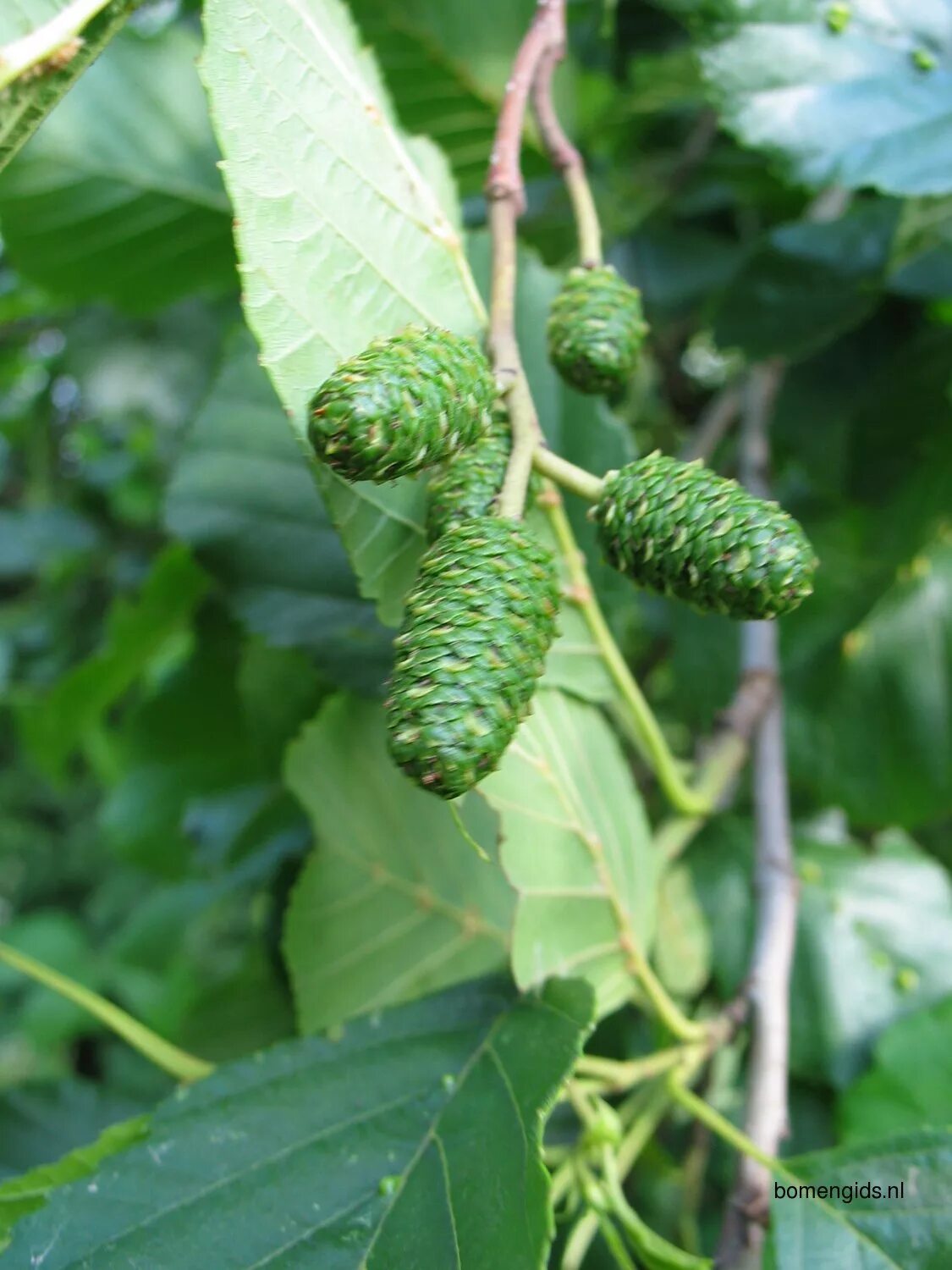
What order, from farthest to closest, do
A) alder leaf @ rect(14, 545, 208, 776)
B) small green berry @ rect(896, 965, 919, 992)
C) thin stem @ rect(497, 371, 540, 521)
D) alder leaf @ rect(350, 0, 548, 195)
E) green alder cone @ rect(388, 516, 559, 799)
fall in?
alder leaf @ rect(14, 545, 208, 776), alder leaf @ rect(350, 0, 548, 195), small green berry @ rect(896, 965, 919, 992), thin stem @ rect(497, 371, 540, 521), green alder cone @ rect(388, 516, 559, 799)

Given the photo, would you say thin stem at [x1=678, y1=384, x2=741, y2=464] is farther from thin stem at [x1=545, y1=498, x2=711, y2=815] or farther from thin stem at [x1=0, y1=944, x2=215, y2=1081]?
thin stem at [x1=0, y1=944, x2=215, y2=1081]

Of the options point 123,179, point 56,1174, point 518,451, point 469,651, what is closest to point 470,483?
point 518,451

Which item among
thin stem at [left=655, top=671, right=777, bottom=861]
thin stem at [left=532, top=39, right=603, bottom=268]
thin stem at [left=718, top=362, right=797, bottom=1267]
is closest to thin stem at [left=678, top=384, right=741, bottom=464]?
thin stem at [left=718, top=362, right=797, bottom=1267]

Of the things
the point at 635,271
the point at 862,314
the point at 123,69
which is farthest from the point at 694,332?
the point at 123,69

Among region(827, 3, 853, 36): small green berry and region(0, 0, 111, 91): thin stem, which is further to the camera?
region(827, 3, 853, 36): small green berry

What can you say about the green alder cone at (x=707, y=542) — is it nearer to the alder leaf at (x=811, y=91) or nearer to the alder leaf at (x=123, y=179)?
the alder leaf at (x=811, y=91)

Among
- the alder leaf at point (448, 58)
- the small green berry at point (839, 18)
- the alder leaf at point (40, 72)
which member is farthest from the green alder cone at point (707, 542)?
the alder leaf at point (448, 58)

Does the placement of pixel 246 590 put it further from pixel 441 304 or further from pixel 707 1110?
pixel 707 1110
